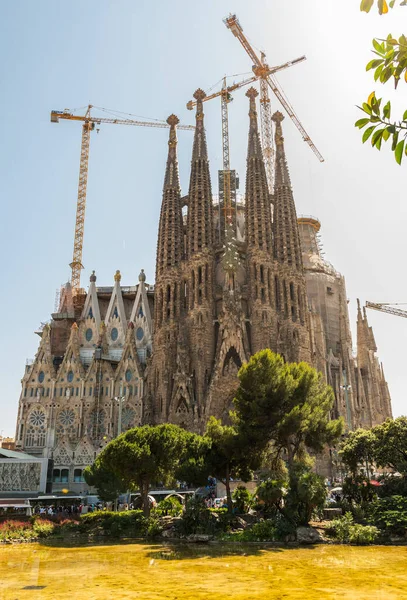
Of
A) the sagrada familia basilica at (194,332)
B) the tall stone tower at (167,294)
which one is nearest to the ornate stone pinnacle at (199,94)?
the sagrada familia basilica at (194,332)

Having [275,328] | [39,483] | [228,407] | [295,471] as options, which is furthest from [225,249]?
[295,471]

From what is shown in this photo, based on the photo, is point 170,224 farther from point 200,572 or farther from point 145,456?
point 200,572

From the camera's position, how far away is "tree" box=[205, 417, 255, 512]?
89.4ft

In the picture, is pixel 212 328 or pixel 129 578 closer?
pixel 129 578

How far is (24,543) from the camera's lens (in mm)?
22875

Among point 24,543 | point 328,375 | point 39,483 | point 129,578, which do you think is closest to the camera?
point 129,578

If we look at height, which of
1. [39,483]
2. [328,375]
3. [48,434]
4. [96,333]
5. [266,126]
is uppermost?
[266,126]

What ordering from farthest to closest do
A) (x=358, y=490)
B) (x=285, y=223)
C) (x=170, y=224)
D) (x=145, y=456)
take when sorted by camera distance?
(x=170, y=224) → (x=285, y=223) → (x=358, y=490) → (x=145, y=456)

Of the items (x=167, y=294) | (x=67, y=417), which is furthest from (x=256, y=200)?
(x=67, y=417)

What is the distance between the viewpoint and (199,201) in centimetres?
6062

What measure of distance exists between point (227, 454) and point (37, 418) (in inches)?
1450

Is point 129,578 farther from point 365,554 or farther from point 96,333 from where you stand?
point 96,333

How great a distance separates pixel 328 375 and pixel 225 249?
1942 centimetres

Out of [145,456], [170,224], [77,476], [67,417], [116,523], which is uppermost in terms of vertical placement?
[170,224]
